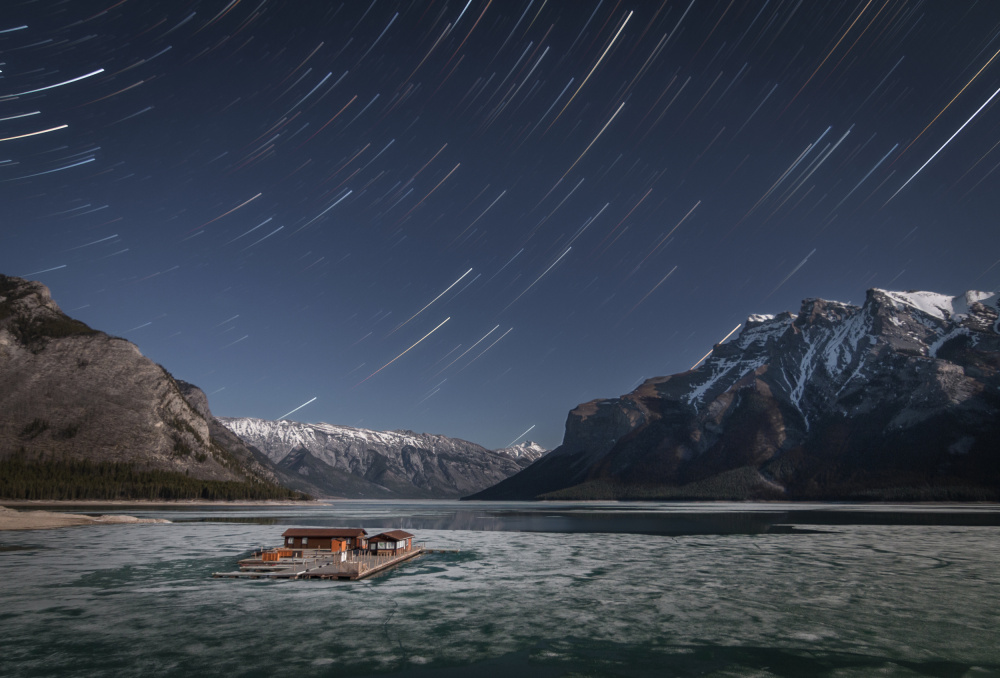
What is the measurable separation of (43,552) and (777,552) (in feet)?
222

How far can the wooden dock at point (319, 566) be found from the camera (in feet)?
141

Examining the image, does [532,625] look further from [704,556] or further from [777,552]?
[777,552]

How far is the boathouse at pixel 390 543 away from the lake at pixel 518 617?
5.73m

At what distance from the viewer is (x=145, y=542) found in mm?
65688

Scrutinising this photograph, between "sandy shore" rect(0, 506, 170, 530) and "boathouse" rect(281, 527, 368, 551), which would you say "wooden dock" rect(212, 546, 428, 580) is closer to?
"boathouse" rect(281, 527, 368, 551)

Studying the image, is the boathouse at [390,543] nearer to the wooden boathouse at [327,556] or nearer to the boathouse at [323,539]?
the wooden boathouse at [327,556]

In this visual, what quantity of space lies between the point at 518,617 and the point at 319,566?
2543 cm

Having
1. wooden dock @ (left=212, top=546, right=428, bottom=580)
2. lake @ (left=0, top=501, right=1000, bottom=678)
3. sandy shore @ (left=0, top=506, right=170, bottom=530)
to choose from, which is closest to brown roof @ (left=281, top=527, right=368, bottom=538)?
wooden dock @ (left=212, top=546, right=428, bottom=580)

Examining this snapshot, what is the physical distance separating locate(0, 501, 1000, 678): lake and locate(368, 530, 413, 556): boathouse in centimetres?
573

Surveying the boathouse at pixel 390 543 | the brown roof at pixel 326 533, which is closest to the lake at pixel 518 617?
the boathouse at pixel 390 543

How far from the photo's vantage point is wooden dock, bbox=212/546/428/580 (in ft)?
141

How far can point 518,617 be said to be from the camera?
28.4 metres

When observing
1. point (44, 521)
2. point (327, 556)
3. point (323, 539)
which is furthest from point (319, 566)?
point (44, 521)

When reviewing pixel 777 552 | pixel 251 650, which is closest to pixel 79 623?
pixel 251 650
